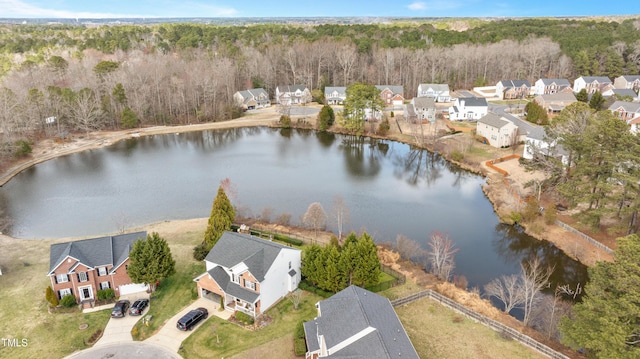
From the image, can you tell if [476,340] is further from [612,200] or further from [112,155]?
[112,155]

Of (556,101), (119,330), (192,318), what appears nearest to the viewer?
(119,330)

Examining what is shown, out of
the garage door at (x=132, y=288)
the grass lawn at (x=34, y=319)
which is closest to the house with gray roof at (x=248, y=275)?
the garage door at (x=132, y=288)

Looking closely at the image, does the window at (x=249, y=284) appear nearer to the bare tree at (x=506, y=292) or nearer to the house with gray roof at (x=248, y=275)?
the house with gray roof at (x=248, y=275)

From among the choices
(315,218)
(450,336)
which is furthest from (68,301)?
(450,336)

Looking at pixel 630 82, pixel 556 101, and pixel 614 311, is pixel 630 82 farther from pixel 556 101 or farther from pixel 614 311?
pixel 614 311

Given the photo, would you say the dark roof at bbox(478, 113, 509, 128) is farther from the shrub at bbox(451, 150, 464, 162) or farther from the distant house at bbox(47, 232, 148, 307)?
the distant house at bbox(47, 232, 148, 307)

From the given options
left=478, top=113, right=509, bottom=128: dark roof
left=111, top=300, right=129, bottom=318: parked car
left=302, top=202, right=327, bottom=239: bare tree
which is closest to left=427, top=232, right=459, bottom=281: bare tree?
left=302, top=202, right=327, bottom=239: bare tree

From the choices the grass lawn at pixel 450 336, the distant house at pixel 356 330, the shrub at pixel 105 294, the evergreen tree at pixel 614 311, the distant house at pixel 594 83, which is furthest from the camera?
the distant house at pixel 594 83

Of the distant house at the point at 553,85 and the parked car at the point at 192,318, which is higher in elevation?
the distant house at the point at 553,85
